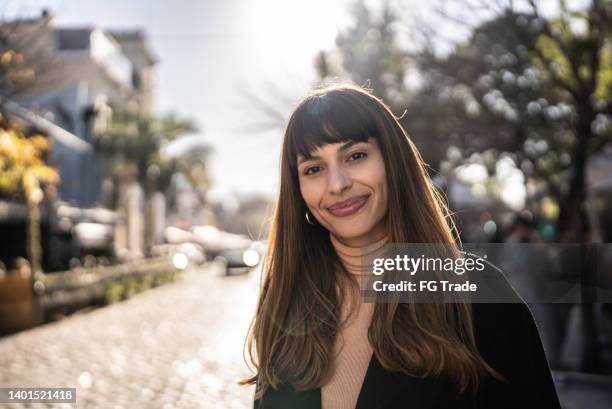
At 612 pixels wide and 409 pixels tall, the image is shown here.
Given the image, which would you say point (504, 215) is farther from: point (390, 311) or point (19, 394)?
point (390, 311)

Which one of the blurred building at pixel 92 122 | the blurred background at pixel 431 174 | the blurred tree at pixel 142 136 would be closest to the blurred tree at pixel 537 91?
the blurred background at pixel 431 174

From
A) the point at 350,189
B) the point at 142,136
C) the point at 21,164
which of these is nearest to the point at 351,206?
the point at 350,189

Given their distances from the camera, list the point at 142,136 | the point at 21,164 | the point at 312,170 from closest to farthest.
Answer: the point at 312,170
the point at 21,164
the point at 142,136

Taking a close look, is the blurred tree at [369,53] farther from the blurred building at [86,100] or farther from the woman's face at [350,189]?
the blurred building at [86,100]

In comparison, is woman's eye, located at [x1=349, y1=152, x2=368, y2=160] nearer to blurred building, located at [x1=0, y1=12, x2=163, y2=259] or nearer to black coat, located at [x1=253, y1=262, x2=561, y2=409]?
black coat, located at [x1=253, y1=262, x2=561, y2=409]

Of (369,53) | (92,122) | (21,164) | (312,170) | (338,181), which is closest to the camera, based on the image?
(338,181)

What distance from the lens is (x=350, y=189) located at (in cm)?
184

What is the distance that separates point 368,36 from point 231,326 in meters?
8.27

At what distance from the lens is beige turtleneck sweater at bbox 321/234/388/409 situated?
1772mm

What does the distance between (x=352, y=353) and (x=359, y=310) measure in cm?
13

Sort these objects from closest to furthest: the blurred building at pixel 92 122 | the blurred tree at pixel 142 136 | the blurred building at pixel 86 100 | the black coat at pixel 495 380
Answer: the black coat at pixel 495 380 → the blurred building at pixel 92 122 → the blurred building at pixel 86 100 → the blurred tree at pixel 142 136

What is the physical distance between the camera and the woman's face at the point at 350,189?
1828 mm

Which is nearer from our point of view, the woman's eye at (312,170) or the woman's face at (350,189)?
the woman's face at (350,189)

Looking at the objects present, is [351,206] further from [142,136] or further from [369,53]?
[142,136]
